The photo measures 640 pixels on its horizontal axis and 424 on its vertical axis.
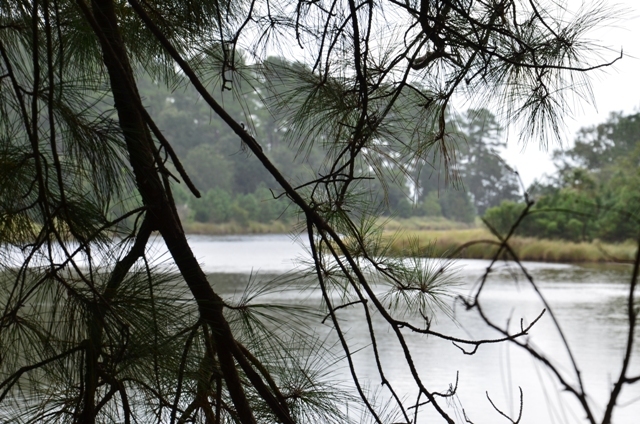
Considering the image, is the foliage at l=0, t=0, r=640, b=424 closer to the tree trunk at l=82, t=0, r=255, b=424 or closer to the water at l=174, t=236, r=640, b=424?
the tree trunk at l=82, t=0, r=255, b=424

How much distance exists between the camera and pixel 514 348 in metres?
4.14

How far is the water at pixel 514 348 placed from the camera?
9.73 ft

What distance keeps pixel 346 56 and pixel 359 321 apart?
3.85 metres

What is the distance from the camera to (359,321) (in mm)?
4785

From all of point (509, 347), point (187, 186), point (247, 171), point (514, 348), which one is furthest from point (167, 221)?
point (247, 171)

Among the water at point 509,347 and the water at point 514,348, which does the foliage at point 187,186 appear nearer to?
the water at point 509,347

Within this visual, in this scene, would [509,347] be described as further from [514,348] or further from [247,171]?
[247,171]

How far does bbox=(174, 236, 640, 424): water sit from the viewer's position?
2967 mm

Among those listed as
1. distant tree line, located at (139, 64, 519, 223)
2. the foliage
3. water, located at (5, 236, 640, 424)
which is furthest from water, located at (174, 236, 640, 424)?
distant tree line, located at (139, 64, 519, 223)

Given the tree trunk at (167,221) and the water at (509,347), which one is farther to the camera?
the water at (509,347)

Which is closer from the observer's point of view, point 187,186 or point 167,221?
point 167,221

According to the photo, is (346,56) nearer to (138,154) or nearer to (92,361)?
(138,154)

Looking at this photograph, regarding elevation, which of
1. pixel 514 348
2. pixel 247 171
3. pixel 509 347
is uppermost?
pixel 247 171

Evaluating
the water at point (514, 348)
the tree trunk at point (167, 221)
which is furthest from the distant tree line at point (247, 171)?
the tree trunk at point (167, 221)
